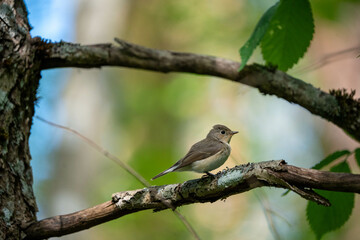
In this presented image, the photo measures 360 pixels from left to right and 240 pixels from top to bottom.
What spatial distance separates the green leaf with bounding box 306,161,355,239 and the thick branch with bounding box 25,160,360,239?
586 mm

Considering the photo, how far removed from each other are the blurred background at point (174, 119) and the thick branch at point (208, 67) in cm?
328

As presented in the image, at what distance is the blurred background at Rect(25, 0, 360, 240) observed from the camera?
9.24 meters

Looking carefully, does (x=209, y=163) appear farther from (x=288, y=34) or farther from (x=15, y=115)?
(x=15, y=115)

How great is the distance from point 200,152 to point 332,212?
4.51 ft

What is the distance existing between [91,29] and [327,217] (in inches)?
334

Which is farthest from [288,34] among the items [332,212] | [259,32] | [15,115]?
[15,115]

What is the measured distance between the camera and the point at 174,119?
14531mm

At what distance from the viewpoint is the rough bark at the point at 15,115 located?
9.39 feet

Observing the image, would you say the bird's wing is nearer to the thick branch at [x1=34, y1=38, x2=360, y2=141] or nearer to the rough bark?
the thick branch at [x1=34, y1=38, x2=360, y2=141]

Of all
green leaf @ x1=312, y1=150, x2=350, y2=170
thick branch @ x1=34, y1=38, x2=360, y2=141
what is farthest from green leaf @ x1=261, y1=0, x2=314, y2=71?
green leaf @ x1=312, y1=150, x2=350, y2=170

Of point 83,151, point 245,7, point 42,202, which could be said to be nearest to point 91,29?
point 83,151

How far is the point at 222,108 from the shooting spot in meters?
14.6

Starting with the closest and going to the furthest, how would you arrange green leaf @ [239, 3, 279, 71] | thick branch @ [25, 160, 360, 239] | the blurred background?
thick branch @ [25, 160, 360, 239] → green leaf @ [239, 3, 279, 71] → the blurred background

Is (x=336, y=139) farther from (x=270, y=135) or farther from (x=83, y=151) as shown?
(x=83, y=151)
